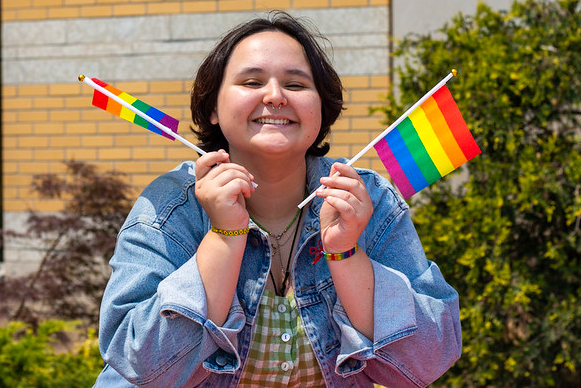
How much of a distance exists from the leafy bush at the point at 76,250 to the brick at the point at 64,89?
38.9 inches

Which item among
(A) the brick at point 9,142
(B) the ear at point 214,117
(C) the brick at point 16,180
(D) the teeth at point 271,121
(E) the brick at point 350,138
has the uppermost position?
(D) the teeth at point 271,121

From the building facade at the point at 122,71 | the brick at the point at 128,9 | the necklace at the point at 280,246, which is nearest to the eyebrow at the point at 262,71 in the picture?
the necklace at the point at 280,246

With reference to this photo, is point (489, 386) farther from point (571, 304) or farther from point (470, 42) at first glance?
point (470, 42)

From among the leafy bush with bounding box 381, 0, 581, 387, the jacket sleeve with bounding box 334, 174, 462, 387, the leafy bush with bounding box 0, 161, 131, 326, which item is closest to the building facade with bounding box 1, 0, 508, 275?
the leafy bush with bounding box 0, 161, 131, 326

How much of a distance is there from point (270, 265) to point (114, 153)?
374 cm

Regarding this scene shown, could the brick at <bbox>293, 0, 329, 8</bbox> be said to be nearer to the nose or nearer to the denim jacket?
the denim jacket

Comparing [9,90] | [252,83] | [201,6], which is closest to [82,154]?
[9,90]

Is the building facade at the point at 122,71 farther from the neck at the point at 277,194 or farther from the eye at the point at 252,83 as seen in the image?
the eye at the point at 252,83

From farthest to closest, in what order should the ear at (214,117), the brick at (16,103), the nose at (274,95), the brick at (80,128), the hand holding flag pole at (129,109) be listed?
the brick at (16,103), the brick at (80,128), the ear at (214,117), the hand holding flag pole at (129,109), the nose at (274,95)

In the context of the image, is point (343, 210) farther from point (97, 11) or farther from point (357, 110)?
point (97, 11)

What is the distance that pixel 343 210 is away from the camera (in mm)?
1770

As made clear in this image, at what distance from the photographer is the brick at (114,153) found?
18.1 ft

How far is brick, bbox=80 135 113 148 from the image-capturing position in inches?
218

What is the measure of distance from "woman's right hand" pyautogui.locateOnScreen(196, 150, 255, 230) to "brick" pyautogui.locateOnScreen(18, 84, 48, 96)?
4187 millimetres
